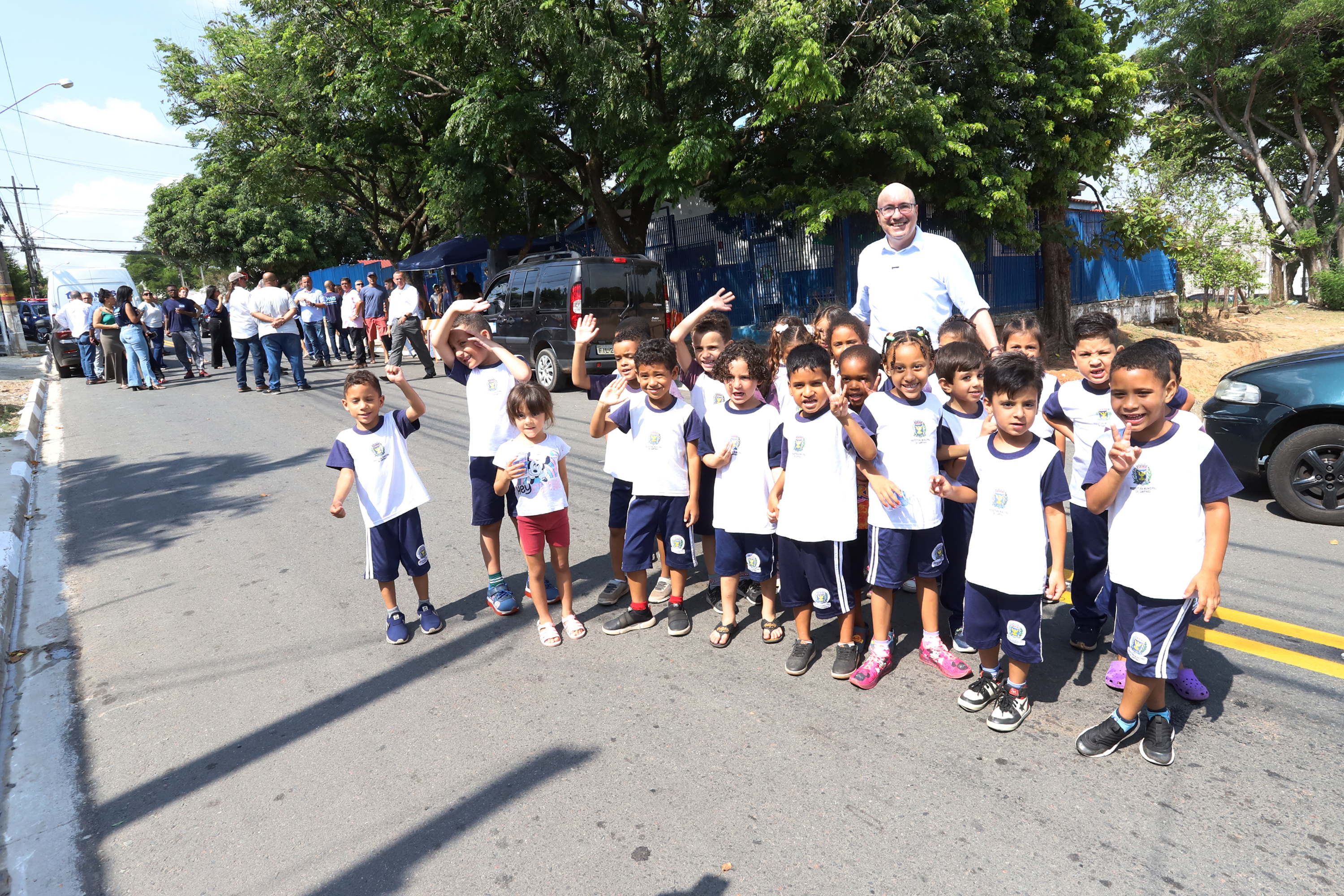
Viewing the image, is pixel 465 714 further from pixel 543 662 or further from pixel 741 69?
pixel 741 69

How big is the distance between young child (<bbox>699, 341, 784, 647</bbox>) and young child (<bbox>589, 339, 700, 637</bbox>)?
0.56ft

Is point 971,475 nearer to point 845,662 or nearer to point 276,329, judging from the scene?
point 845,662

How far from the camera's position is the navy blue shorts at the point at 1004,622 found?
3.01 metres

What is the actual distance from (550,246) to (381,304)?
6.69 meters

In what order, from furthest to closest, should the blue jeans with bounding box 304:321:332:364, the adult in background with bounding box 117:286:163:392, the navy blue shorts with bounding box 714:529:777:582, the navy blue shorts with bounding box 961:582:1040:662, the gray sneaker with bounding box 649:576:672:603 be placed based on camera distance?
the blue jeans with bounding box 304:321:332:364, the adult in background with bounding box 117:286:163:392, the gray sneaker with bounding box 649:576:672:603, the navy blue shorts with bounding box 714:529:777:582, the navy blue shorts with bounding box 961:582:1040:662

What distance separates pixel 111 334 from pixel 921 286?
49.9 feet

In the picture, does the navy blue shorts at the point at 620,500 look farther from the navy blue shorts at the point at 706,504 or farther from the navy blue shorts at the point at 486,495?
the navy blue shorts at the point at 486,495

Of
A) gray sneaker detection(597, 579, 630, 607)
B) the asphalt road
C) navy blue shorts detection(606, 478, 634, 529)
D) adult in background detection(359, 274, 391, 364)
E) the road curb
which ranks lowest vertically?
the asphalt road

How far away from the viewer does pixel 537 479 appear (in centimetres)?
398

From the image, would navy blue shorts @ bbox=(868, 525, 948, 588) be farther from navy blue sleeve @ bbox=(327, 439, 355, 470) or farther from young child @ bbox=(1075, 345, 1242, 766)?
navy blue sleeve @ bbox=(327, 439, 355, 470)

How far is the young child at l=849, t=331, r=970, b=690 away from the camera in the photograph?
3.38 metres

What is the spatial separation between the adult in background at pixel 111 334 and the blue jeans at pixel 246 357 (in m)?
2.70

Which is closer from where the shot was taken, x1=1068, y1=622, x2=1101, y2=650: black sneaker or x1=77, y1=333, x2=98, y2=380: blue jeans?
x1=1068, y1=622, x2=1101, y2=650: black sneaker

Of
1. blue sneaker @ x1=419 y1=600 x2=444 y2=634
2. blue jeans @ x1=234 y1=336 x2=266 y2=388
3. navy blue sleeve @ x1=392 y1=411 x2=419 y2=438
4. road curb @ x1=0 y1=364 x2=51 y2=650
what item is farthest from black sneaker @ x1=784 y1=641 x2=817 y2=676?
blue jeans @ x1=234 y1=336 x2=266 y2=388
